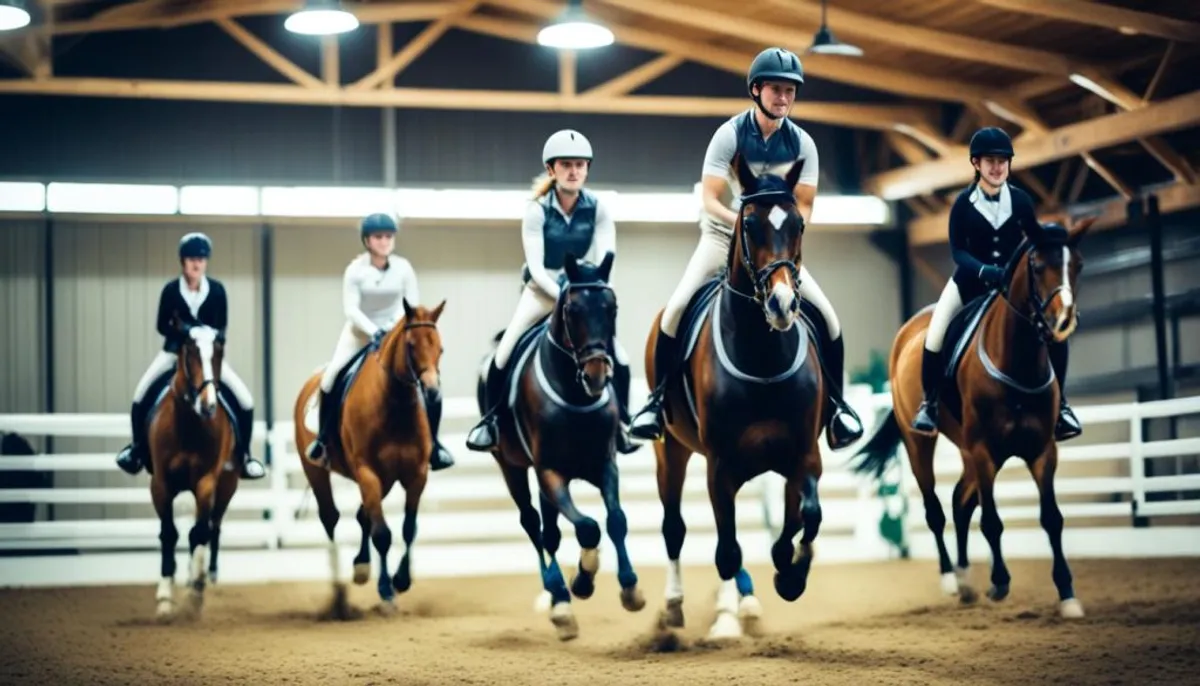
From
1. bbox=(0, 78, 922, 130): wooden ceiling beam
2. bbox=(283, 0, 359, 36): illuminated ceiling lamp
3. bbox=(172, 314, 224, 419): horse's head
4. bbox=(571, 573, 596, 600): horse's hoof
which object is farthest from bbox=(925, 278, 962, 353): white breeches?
bbox=(0, 78, 922, 130): wooden ceiling beam

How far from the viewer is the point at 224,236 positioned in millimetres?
17297

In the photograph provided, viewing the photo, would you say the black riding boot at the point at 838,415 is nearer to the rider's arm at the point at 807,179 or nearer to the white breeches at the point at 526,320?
the rider's arm at the point at 807,179

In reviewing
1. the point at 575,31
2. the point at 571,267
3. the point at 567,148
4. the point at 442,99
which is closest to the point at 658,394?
the point at 571,267

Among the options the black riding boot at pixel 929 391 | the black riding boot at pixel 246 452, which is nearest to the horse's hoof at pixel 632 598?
the black riding boot at pixel 929 391

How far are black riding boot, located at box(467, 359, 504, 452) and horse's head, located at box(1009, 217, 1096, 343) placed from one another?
276 cm

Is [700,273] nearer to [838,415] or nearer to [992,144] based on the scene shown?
[838,415]

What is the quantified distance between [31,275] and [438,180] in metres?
4.98

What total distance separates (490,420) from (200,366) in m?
2.28

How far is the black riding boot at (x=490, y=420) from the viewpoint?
7281mm

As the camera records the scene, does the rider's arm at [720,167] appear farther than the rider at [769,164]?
Yes

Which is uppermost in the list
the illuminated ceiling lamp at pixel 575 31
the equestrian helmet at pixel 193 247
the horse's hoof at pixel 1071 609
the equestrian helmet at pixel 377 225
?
the illuminated ceiling lamp at pixel 575 31

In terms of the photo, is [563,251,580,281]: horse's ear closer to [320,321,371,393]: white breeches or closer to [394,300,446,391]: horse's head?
[394,300,446,391]: horse's head

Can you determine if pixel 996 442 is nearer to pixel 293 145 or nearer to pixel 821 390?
pixel 821 390

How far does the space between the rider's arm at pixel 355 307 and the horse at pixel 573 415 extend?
188cm
